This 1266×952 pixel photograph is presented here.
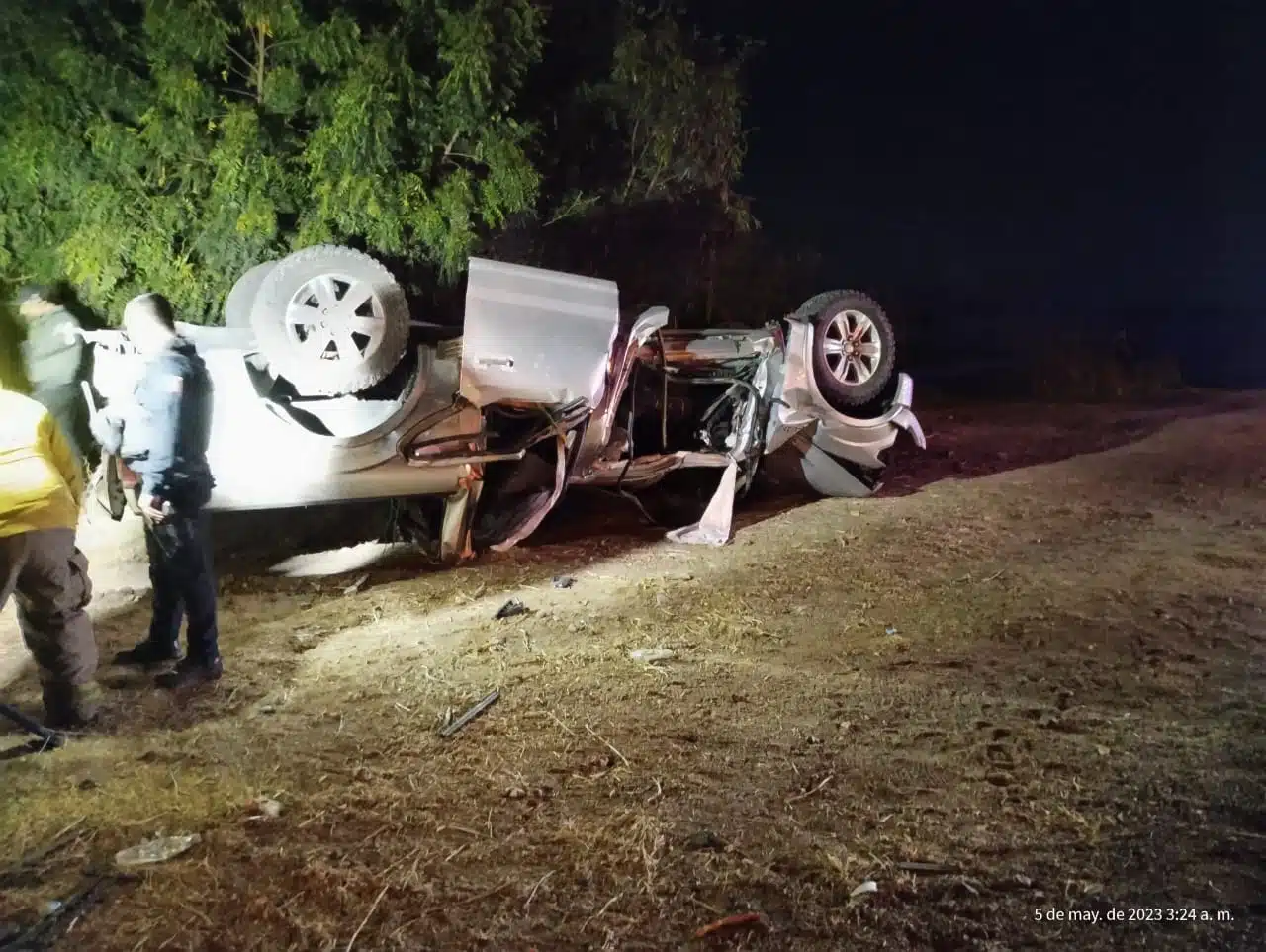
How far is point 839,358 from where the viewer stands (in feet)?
25.6

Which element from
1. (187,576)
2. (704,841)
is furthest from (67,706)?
(704,841)

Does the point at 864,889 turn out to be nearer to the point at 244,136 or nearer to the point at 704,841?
the point at 704,841

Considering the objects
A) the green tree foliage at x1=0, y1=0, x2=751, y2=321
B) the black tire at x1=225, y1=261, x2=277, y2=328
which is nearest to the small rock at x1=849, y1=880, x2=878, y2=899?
the black tire at x1=225, y1=261, x2=277, y2=328

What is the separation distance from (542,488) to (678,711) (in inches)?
119

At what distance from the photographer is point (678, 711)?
410 centimetres

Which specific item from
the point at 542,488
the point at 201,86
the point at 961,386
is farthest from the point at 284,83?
the point at 961,386

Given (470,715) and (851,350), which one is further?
(851,350)

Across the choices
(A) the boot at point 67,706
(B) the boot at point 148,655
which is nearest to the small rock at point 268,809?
(A) the boot at point 67,706

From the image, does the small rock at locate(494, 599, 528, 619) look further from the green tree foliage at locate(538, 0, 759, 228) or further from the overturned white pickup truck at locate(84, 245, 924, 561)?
the green tree foliage at locate(538, 0, 759, 228)

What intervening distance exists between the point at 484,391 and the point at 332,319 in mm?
945

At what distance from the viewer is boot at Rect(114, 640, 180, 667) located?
461 cm

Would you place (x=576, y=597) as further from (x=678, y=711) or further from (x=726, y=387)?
(x=726, y=387)

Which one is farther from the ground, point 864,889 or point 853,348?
point 853,348

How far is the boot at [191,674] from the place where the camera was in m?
4.33
